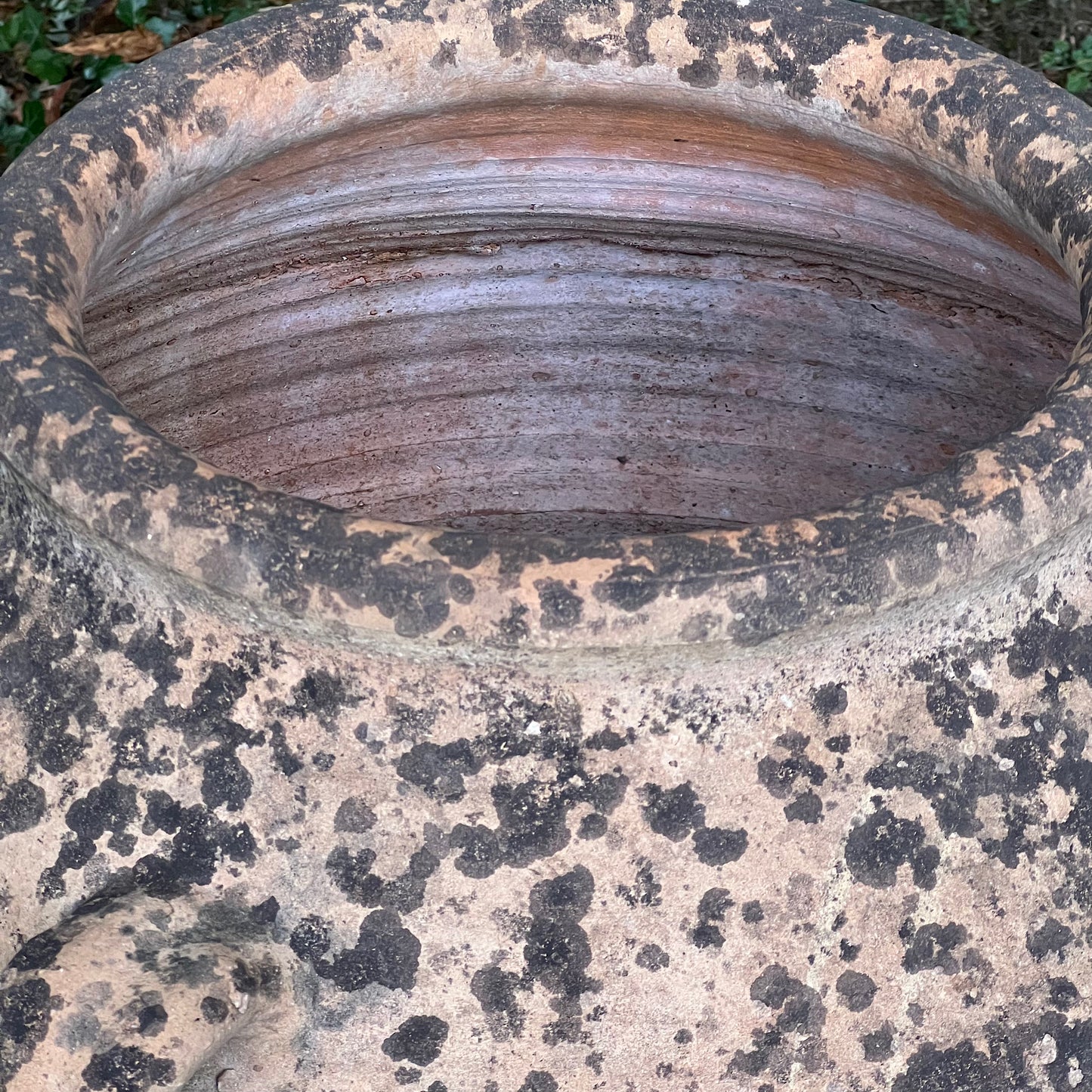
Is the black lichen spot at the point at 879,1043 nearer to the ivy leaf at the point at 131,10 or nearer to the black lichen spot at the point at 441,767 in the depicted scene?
the black lichen spot at the point at 441,767

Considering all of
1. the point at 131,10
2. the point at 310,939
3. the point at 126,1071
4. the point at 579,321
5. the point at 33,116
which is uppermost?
the point at 131,10

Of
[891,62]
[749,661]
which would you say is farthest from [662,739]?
[891,62]

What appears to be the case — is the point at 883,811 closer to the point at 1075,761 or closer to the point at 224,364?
the point at 1075,761

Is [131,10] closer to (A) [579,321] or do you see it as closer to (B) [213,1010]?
(A) [579,321]

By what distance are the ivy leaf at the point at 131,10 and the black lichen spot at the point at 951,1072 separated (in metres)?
2.60

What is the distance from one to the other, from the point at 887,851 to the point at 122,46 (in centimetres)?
255

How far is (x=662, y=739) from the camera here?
2.77ft

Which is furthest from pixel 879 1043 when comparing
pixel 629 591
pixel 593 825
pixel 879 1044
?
pixel 629 591

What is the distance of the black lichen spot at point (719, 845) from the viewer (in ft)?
2.78

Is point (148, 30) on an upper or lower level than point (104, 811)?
upper

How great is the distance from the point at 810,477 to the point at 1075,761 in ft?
3.36

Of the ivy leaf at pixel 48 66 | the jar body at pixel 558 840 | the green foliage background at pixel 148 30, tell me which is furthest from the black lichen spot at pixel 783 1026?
the ivy leaf at pixel 48 66

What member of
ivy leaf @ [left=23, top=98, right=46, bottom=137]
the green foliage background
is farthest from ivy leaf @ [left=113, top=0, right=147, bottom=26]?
ivy leaf @ [left=23, top=98, right=46, bottom=137]

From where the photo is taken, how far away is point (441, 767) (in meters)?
0.84
